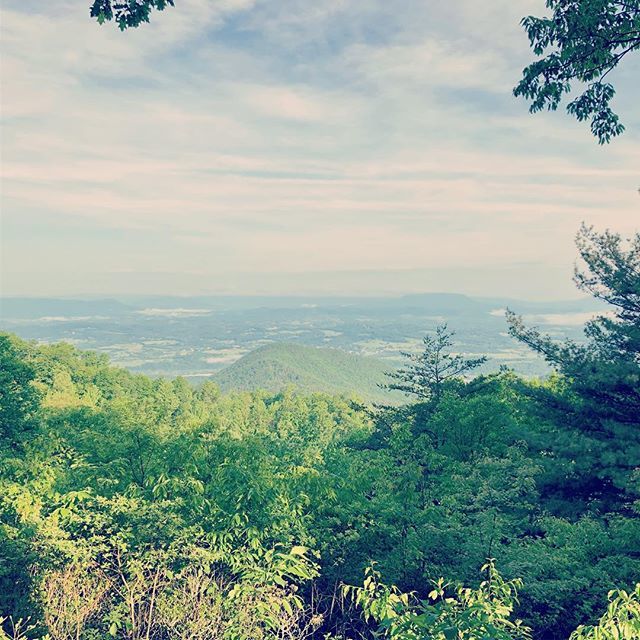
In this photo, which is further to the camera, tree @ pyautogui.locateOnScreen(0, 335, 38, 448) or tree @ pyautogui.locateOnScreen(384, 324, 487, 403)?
tree @ pyautogui.locateOnScreen(384, 324, 487, 403)

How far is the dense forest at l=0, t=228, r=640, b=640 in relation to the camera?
7227mm

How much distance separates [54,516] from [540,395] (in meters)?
11.7

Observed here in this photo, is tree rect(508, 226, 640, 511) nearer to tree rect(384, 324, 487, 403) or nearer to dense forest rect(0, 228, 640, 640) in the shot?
dense forest rect(0, 228, 640, 640)

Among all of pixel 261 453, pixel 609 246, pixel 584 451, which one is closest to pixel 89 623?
pixel 261 453

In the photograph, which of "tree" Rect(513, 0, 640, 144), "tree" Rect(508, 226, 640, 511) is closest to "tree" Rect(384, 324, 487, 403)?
"tree" Rect(508, 226, 640, 511)

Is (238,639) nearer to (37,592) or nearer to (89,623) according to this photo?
(89,623)

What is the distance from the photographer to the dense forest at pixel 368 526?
7227 millimetres

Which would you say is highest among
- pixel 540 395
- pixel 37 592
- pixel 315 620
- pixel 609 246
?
pixel 609 246

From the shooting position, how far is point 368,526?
45.8ft

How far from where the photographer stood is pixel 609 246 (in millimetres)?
14422

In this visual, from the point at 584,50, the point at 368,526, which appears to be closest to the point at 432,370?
the point at 368,526

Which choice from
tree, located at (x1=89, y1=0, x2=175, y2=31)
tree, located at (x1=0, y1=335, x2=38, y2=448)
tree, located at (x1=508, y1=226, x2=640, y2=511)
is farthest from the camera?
tree, located at (x1=0, y1=335, x2=38, y2=448)

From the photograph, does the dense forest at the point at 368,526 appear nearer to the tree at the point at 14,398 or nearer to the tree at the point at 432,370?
the tree at the point at 14,398

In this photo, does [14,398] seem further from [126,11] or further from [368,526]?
[126,11]
